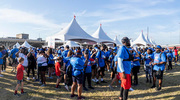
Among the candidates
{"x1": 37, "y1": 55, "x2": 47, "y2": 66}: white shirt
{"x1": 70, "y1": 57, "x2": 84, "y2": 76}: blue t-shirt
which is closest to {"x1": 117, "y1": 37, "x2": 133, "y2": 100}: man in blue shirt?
{"x1": 70, "y1": 57, "x2": 84, "y2": 76}: blue t-shirt

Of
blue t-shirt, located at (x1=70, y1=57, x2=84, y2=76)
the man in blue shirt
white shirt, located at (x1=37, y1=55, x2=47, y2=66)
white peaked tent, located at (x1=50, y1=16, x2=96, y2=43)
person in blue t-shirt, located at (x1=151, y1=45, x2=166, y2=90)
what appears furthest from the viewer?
white peaked tent, located at (x1=50, y1=16, x2=96, y2=43)

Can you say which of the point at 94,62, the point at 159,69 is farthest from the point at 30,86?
the point at 159,69

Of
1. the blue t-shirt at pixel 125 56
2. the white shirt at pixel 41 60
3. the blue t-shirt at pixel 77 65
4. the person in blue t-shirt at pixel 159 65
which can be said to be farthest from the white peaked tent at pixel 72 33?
the blue t-shirt at pixel 125 56

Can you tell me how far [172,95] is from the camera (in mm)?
4641

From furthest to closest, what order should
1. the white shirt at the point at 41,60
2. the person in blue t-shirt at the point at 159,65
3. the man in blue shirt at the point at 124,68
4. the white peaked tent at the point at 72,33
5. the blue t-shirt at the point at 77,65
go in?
the white peaked tent at the point at 72,33, the white shirt at the point at 41,60, the person in blue t-shirt at the point at 159,65, the blue t-shirt at the point at 77,65, the man in blue shirt at the point at 124,68

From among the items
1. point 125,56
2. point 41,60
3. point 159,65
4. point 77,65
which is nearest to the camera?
point 125,56

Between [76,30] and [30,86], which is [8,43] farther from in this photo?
[30,86]

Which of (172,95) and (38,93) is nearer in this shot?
(172,95)

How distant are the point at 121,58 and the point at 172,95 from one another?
9.85 feet

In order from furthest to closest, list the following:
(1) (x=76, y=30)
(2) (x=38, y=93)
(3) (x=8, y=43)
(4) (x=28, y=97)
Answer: (3) (x=8, y=43) < (1) (x=76, y=30) < (2) (x=38, y=93) < (4) (x=28, y=97)

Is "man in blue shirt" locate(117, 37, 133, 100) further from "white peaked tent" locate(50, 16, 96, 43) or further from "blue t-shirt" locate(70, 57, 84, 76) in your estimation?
"white peaked tent" locate(50, 16, 96, 43)

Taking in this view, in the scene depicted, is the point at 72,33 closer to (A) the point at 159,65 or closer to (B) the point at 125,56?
(A) the point at 159,65

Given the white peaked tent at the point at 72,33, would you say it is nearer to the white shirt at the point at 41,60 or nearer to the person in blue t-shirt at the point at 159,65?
the white shirt at the point at 41,60

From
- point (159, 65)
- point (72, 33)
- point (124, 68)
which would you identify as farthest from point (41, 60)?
point (72, 33)
